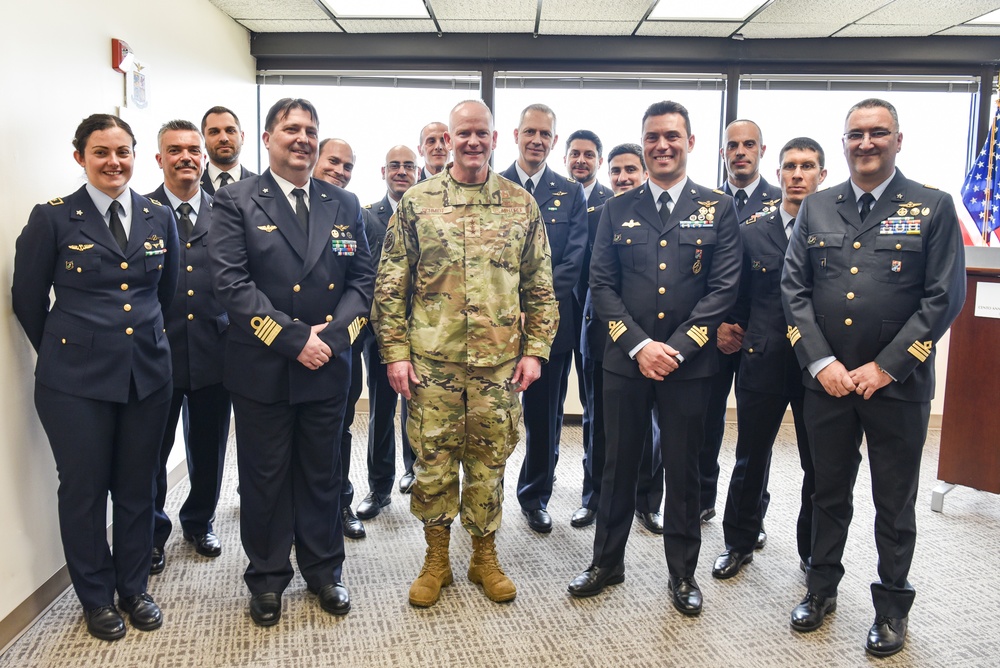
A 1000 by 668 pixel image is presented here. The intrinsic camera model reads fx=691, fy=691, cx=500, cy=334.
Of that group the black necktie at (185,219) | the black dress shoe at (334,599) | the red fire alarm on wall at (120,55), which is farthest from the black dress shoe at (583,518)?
the red fire alarm on wall at (120,55)

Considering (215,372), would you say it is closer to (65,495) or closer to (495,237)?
(65,495)

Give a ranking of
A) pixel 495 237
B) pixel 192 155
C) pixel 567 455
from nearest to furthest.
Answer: pixel 495 237 < pixel 192 155 < pixel 567 455

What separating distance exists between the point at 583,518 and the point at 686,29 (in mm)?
3544

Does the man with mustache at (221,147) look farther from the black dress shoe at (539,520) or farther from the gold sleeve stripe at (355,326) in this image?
the black dress shoe at (539,520)

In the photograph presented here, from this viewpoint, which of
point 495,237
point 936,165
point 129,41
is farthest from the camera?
point 936,165

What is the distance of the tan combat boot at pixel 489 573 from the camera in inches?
99.5

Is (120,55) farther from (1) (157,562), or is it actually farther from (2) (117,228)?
A: (1) (157,562)

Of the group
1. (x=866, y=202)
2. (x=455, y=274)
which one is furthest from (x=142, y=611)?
(x=866, y=202)

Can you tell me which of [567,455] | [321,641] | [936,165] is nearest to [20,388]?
[321,641]

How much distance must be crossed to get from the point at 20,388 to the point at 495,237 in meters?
1.68

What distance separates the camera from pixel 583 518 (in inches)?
130

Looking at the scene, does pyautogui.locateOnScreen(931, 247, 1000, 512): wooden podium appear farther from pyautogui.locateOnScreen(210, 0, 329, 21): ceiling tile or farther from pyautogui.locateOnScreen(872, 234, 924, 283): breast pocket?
pyautogui.locateOnScreen(210, 0, 329, 21): ceiling tile

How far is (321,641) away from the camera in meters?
2.27

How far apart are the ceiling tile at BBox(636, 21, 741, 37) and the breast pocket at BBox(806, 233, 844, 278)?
2990mm
